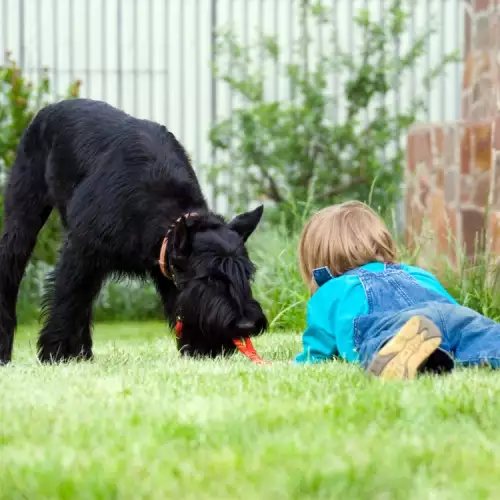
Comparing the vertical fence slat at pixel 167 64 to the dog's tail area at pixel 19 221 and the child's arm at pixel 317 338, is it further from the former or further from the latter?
the child's arm at pixel 317 338

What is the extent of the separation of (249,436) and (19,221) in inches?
123

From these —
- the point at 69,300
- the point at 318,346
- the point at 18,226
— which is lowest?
the point at 318,346

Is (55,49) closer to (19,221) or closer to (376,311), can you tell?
(19,221)

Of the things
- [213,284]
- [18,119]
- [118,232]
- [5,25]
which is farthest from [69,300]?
[5,25]

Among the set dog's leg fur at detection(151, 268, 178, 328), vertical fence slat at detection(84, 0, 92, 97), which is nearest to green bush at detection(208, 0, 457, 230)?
vertical fence slat at detection(84, 0, 92, 97)

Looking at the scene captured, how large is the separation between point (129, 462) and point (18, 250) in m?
3.21

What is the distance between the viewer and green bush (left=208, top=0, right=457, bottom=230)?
9953 millimetres

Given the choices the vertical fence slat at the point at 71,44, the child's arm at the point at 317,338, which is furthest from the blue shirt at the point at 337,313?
the vertical fence slat at the point at 71,44

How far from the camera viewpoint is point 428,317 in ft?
13.1

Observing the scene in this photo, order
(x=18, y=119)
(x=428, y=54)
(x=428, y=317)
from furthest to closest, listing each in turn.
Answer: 1. (x=428, y=54)
2. (x=18, y=119)
3. (x=428, y=317)

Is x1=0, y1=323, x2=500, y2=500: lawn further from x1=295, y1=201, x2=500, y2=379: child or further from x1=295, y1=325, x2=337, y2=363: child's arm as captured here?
x1=295, y1=325, x2=337, y2=363: child's arm

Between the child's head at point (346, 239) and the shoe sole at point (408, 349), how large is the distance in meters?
0.94

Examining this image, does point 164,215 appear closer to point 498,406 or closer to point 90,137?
point 90,137

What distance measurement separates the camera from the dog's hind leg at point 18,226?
545cm
